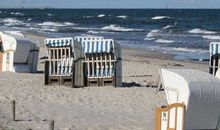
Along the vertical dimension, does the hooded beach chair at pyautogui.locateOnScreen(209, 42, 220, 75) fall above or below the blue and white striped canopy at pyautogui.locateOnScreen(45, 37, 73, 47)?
below

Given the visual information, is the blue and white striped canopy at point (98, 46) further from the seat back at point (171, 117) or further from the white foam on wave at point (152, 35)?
the white foam on wave at point (152, 35)

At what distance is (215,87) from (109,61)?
737 cm

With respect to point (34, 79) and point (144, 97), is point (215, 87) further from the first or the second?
point (34, 79)

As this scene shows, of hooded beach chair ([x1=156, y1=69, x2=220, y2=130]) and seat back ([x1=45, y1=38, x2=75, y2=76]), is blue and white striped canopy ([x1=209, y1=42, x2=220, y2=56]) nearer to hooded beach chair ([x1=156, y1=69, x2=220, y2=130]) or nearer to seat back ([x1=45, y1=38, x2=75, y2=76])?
seat back ([x1=45, y1=38, x2=75, y2=76])

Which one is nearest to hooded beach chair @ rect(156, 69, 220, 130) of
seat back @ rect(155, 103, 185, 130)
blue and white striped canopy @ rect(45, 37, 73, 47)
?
seat back @ rect(155, 103, 185, 130)

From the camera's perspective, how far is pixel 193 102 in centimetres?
962

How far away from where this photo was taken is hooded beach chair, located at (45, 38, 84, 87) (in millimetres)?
16781

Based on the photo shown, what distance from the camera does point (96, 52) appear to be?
1688 centimetres

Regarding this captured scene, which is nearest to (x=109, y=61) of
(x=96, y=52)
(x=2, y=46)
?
(x=96, y=52)

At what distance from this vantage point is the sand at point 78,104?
11.4 metres

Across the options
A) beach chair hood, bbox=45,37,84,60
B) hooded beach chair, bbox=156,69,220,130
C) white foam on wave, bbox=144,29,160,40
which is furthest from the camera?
white foam on wave, bbox=144,29,160,40

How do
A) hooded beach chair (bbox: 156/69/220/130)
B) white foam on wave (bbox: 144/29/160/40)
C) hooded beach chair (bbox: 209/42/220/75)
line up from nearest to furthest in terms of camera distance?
hooded beach chair (bbox: 156/69/220/130)
hooded beach chair (bbox: 209/42/220/75)
white foam on wave (bbox: 144/29/160/40)

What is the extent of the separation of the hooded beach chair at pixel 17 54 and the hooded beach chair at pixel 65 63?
1.99m

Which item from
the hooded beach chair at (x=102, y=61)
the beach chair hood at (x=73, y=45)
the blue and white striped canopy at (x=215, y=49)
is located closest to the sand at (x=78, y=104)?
the hooded beach chair at (x=102, y=61)
